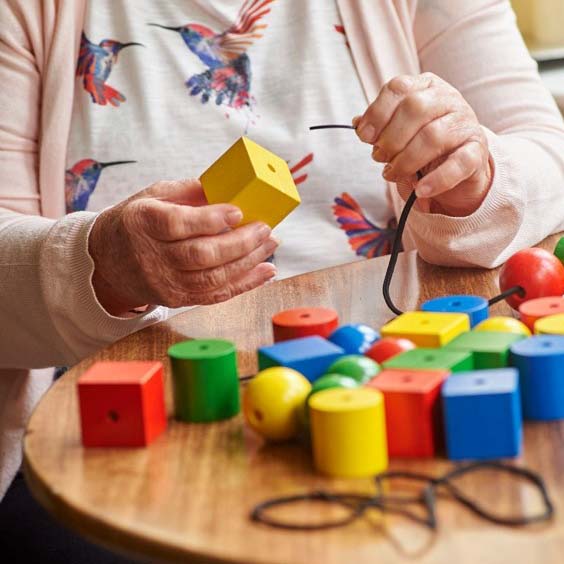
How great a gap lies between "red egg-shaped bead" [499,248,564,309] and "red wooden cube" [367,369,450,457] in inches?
10.8

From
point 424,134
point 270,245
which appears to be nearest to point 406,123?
point 424,134

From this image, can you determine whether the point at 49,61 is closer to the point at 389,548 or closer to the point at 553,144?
the point at 553,144

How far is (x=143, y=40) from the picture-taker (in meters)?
1.27

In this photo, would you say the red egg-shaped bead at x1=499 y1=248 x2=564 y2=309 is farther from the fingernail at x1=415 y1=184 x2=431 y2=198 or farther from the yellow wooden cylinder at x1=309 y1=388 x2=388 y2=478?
the yellow wooden cylinder at x1=309 y1=388 x2=388 y2=478

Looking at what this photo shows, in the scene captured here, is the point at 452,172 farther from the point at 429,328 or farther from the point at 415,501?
the point at 415,501

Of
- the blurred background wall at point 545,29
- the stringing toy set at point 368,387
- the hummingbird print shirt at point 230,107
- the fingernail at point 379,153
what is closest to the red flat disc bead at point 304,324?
the stringing toy set at point 368,387

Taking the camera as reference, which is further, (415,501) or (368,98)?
(368,98)

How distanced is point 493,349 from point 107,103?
2.39ft

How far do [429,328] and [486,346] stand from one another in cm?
6

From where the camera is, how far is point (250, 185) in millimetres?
822

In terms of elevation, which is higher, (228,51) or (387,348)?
(228,51)

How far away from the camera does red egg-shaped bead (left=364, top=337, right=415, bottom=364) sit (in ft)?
2.27

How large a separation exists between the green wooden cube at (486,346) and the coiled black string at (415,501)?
10 cm

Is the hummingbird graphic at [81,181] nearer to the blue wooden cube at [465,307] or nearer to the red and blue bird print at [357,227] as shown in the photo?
the red and blue bird print at [357,227]
